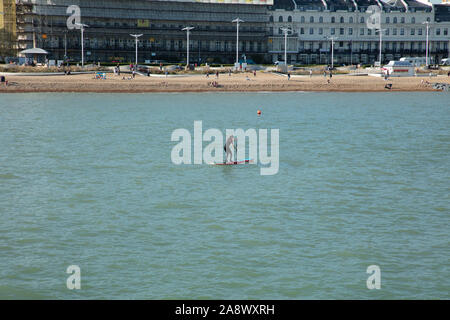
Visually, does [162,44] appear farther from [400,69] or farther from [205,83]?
[400,69]

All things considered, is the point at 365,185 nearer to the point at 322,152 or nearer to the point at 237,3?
the point at 322,152

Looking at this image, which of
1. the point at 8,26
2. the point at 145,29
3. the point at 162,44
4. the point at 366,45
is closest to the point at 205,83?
the point at 162,44

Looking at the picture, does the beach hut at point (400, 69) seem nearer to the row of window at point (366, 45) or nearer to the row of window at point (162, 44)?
the row of window at point (162, 44)

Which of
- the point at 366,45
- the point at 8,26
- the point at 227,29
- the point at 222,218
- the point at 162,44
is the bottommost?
the point at 222,218

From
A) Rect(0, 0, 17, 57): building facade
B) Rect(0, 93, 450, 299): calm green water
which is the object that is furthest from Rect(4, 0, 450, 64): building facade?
Rect(0, 93, 450, 299): calm green water

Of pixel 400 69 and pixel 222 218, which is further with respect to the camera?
pixel 400 69

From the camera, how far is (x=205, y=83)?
95.1 metres

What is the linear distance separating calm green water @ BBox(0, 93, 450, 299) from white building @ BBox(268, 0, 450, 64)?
Answer: 103 metres

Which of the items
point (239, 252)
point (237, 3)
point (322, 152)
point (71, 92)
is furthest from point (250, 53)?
point (239, 252)

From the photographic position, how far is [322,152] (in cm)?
4550

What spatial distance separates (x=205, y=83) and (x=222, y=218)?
68521 millimetres

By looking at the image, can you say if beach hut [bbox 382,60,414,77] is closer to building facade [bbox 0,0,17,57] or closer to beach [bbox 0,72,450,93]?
beach [bbox 0,72,450,93]

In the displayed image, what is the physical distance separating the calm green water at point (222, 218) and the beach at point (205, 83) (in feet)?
118

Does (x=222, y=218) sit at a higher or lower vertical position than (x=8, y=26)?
lower
